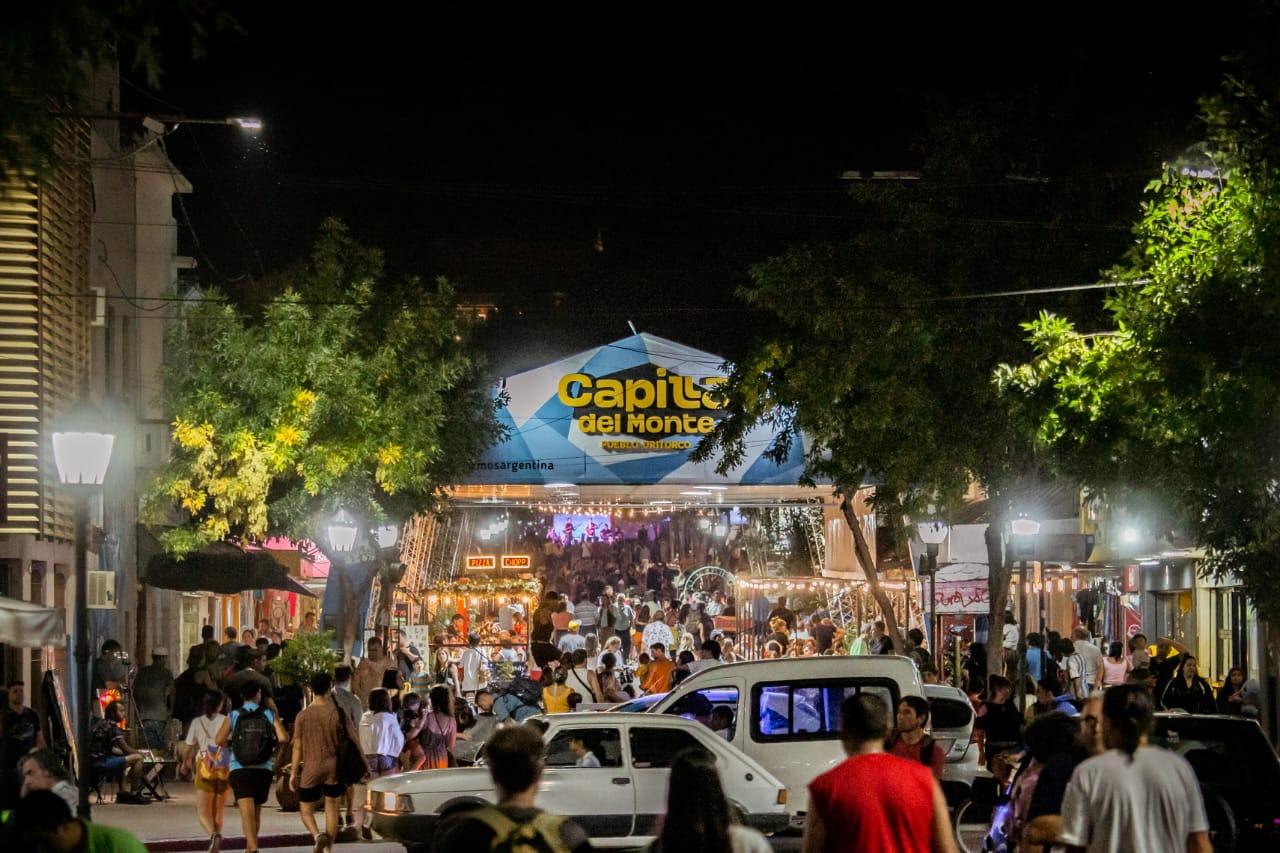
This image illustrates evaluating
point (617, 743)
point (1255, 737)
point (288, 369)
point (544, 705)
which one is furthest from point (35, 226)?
point (1255, 737)

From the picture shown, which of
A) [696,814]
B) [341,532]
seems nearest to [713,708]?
[696,814]

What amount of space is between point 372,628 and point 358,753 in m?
18.7

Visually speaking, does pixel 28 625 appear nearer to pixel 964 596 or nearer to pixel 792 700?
pixel 792 700

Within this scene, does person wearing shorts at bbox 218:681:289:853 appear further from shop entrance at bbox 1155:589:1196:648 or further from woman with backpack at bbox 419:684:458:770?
shop entrance at bbox 1155:589:1196:648

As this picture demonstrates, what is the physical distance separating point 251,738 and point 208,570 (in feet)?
47.2

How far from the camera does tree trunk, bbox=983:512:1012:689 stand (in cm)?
2783

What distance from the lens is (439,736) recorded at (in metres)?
20.0

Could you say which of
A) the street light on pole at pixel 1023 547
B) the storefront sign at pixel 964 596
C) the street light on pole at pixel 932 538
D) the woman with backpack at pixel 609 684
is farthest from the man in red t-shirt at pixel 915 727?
the storefront sign at pixel 964 596

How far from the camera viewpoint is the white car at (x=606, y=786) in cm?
1516

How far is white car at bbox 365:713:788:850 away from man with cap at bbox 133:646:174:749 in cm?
999

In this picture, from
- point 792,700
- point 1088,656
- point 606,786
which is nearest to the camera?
point 606,786

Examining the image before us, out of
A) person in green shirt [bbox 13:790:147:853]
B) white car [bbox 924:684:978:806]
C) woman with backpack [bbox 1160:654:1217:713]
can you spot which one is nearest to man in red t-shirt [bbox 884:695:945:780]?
white car [bbox 924:684:978:806]

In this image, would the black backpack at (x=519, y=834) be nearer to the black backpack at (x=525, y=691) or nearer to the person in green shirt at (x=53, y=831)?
the person in green shirt at (x=53, y=831)

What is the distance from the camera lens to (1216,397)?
1633 cm
